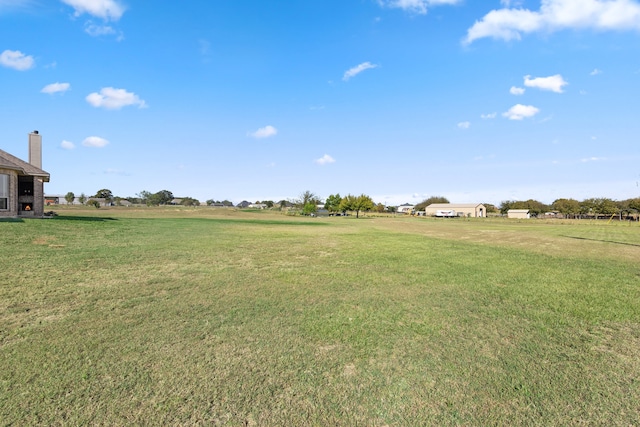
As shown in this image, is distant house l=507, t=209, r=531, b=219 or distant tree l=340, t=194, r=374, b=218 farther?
distant house l=507, t=209, r=531, b=219

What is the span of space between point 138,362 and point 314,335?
2.29 meters

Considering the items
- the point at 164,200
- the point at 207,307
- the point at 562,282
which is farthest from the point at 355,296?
the point at 164,200

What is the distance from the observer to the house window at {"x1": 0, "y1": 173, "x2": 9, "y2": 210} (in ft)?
66.6

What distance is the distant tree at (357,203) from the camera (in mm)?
91000

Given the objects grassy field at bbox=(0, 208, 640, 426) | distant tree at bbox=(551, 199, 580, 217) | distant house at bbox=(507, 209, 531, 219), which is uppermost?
distant tree at bbox=(551, 199, 580, 217)

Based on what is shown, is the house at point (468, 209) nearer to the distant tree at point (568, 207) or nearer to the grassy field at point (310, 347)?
the distant tree at point (568, 207)

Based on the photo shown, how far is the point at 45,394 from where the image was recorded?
3223 millimetres

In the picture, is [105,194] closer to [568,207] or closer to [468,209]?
[468,209]

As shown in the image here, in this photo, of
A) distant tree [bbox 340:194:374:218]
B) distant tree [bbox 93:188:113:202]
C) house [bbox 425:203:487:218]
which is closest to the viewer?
distant tree [bbox 340:194:374:218]

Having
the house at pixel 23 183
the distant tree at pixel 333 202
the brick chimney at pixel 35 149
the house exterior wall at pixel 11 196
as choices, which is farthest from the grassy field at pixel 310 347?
the distant tree at pixel 333 202

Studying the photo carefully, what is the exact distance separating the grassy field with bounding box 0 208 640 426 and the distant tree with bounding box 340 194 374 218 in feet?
266

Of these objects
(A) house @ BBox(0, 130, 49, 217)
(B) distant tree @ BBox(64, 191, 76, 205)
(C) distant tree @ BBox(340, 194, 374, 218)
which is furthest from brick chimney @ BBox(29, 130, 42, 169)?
(B) distant tree @ BBox(64, 191, 76, 205)

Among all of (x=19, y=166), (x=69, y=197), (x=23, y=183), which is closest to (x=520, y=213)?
(x=23, y=183)

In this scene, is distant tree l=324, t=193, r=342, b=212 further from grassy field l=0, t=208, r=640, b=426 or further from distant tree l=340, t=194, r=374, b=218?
grassy field l=0, t=208, r=640, b=426
